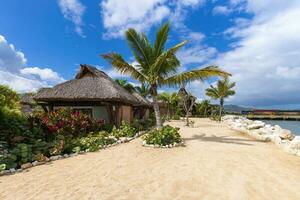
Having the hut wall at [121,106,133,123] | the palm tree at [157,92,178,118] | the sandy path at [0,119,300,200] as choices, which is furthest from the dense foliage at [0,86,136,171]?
the palm tree at [157,92,178,118]

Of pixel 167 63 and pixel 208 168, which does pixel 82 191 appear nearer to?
pixel 208 168

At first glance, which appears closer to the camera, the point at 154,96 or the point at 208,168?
the point at 208,168

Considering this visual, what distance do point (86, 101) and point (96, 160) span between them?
802 cm

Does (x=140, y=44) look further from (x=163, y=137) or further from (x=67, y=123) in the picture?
(x=67, y=123)

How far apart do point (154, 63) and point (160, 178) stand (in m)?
6.83

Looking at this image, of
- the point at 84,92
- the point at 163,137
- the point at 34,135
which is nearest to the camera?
the point at 34,135

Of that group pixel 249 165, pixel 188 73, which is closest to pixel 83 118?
pixel 188 73

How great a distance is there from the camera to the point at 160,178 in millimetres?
5848

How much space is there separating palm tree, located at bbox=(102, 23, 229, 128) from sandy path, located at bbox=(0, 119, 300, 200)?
14.3ft

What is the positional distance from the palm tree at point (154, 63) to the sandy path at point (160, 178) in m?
4.36

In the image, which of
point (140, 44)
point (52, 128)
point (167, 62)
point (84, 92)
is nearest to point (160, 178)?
point (52, 128)

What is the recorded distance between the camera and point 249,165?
23.8ft

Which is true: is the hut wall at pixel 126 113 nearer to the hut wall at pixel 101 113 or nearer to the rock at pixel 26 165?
the hut wall at pixel 101 113

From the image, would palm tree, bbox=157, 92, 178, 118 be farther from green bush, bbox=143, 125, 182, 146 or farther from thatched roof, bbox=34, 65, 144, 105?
green bush, bbox=143, 125, 182, 146
